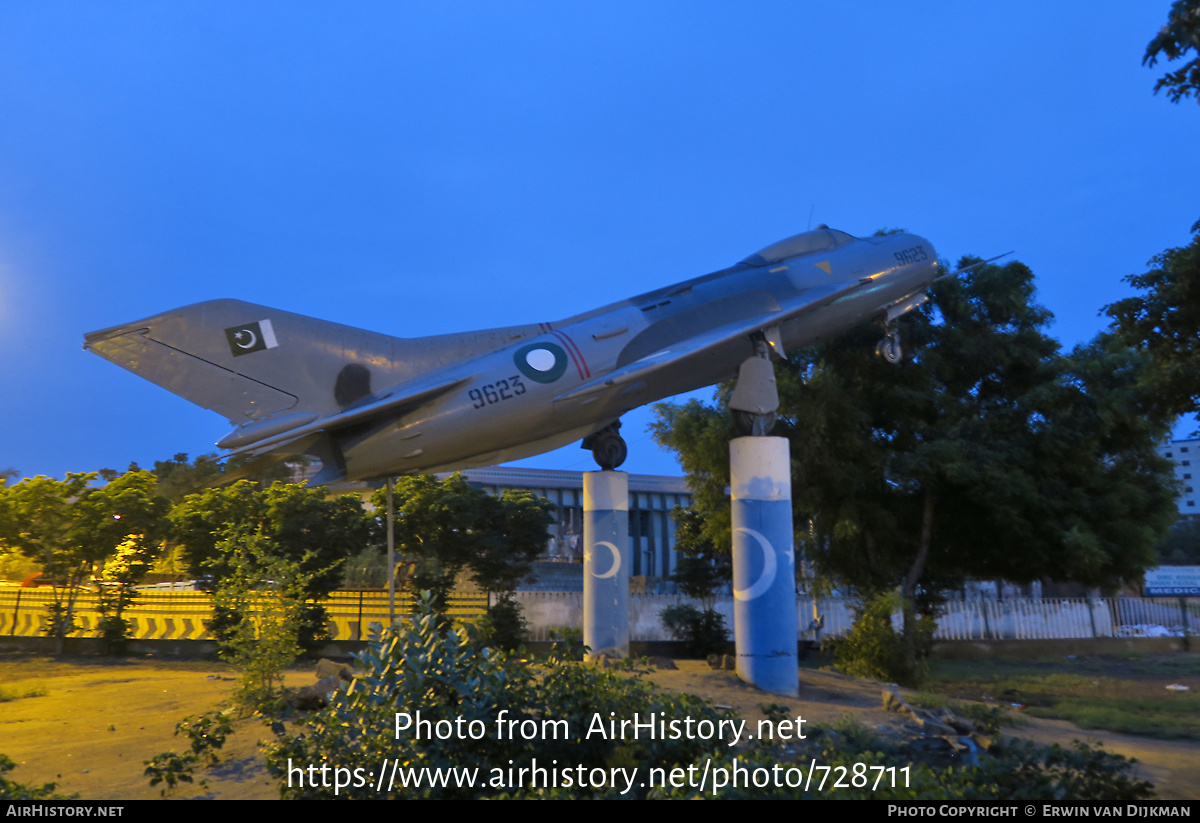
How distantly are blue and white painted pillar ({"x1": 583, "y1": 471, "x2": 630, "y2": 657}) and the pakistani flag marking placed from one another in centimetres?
505

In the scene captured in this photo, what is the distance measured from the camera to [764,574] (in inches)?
408

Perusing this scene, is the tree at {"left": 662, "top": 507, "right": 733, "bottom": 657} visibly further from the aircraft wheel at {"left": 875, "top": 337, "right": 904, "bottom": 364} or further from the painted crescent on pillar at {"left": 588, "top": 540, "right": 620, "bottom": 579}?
the painted crescent on pillar at {"left": 588, "top": 540, "right": 620, "bottom": 579}

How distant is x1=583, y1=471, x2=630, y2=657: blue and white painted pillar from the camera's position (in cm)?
1114

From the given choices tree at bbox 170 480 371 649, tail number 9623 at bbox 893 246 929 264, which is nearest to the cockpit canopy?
tail number 9623 at bbox 893 246 929 264

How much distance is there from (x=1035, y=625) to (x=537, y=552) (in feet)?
51.9

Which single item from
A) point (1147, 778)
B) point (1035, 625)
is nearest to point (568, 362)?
point (1147, 778)

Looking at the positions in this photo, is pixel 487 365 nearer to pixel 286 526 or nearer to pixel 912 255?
pixel 912 255

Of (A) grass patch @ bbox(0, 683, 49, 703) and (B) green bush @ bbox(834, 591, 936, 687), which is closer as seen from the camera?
(A) grass patch @ bbox(0, 683, 49, 703)

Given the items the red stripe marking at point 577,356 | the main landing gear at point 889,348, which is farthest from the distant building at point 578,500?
the red stripe marking at point 577,356

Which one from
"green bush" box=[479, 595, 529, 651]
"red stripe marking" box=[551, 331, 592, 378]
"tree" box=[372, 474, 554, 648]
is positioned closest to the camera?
"red stripe marking" box=[551, 331, 592, 378]

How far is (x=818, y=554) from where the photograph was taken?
1922 cm

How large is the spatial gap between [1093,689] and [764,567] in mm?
9287

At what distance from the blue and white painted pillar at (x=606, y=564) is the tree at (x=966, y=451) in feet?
23.2

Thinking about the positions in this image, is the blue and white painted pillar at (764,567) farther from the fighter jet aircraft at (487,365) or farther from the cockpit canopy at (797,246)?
the cockpit canopy at (797,246)
